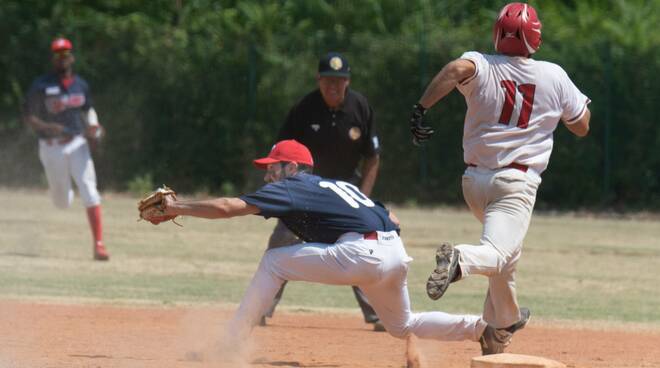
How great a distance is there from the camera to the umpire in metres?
10.1

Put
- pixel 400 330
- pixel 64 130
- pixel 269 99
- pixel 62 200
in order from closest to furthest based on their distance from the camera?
pixel 400 330 < pixel 64 130 < pixel 62 200 < pixel 269 99

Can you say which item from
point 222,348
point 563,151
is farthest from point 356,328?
point 563,151

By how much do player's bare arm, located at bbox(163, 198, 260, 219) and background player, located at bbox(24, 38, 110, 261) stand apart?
700cm

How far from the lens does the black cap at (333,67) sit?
9.82 m

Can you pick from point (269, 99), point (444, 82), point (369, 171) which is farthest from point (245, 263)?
point (269, 99)

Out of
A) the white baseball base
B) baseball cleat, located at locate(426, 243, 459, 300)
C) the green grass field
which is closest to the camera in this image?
baseball cleat, located at locate(426, 243, 459, 300)

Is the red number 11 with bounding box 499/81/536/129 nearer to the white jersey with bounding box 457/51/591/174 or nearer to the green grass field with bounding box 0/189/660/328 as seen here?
the white jersey with bounding box 457/51/591/174

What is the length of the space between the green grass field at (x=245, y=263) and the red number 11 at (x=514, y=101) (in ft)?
13.6

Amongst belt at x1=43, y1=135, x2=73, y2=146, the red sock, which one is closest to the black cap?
the red sock

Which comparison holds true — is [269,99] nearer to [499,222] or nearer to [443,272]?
[499,222]

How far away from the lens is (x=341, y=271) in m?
7.52

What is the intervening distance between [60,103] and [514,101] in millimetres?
8216

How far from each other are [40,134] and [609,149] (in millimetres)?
11291

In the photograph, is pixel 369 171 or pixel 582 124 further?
pixel 369 171
